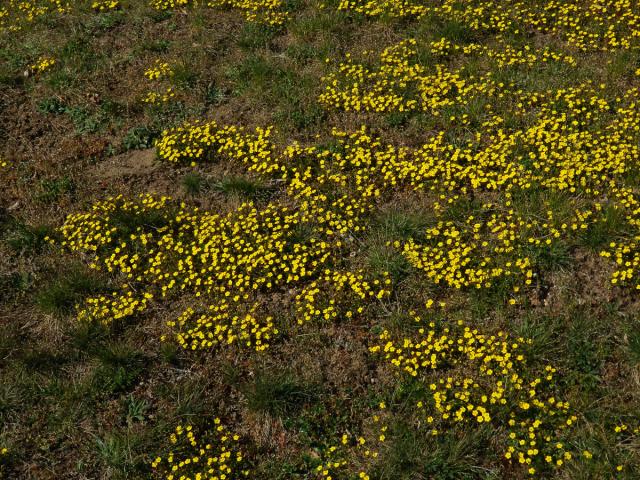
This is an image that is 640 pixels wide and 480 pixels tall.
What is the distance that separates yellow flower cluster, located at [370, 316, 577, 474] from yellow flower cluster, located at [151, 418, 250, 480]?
5.17 ft

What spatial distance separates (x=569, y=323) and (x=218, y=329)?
3412 millimetres

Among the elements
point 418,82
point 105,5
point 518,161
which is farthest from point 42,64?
point 518,161

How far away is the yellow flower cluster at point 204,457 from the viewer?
5254 mm

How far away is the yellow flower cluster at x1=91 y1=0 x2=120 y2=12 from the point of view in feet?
35.3

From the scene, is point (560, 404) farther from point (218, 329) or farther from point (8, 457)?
point (8, 457)

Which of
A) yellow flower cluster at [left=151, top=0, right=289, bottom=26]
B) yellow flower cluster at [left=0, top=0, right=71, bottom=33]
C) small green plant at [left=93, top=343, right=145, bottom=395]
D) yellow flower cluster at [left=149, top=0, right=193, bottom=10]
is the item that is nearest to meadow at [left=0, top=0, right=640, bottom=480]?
small green plant at [left=93, top=343, right=145, bottom=395]

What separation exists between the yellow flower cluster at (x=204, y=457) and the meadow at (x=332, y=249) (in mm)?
28

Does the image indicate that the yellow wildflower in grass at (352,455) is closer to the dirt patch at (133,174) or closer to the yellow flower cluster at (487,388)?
the yellow flower cluster at (487,388)

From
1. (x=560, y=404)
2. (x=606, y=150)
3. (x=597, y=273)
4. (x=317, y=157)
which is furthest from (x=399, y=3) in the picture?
(x=560, y=404)

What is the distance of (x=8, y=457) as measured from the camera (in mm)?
5543

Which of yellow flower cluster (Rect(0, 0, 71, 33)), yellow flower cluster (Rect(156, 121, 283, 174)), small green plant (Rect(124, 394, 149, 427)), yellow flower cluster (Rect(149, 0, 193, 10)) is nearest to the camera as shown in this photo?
small green plant (Rect(124, 394, 149, 427))

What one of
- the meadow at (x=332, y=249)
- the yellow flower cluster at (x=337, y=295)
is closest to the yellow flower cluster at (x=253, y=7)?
the meadow at (x=332, y=249)

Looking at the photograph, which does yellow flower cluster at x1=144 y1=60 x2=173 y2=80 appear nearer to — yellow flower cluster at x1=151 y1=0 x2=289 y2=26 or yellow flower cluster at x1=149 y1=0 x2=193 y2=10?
yellow flower cluster at x1=151 y1=0 x2=289 y2=26

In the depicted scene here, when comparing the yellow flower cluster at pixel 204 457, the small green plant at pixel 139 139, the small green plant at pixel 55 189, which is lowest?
the yellow flower cluster at pixel 204 457
